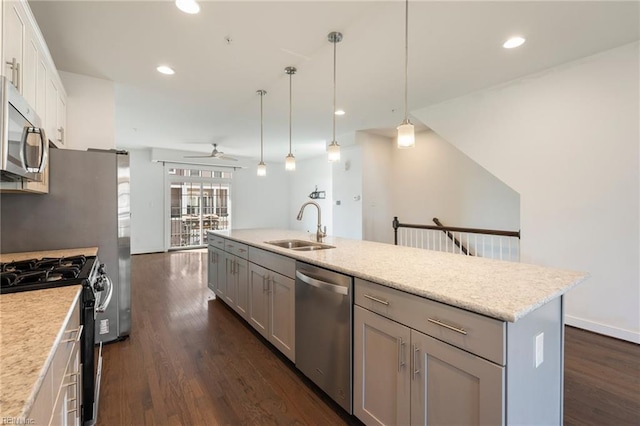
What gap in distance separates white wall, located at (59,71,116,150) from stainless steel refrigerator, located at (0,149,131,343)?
0.76 metres

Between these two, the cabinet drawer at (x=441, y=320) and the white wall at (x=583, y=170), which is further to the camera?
the white wall at (x=583, y=170)

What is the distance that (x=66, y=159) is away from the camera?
242 centimetres

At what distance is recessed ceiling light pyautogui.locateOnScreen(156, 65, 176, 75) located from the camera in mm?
2916

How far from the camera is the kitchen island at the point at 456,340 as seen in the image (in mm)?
1063

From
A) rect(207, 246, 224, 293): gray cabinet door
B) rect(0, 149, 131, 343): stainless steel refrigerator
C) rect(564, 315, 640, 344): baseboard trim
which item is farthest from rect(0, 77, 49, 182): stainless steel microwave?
rect(564, 315, 640, 344): baseboard trim

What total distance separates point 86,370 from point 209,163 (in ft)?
23.2

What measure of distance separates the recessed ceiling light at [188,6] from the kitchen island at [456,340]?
1964 mm

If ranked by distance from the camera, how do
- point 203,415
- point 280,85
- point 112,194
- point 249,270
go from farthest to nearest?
point 280,85 → point 249,270 → point 112,194 → point 203,415

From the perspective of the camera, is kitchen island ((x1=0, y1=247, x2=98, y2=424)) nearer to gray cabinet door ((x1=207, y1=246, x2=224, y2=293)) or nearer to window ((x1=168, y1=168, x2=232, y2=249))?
gray cabinet door ((x1=207, y1=246, x2=224, y2=293))

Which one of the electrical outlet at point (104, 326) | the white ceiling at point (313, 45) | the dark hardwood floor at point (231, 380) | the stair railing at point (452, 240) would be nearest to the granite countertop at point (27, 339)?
the dark hardwood floor at point (231, 380)

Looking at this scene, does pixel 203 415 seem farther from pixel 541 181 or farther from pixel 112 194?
pixel 541 181

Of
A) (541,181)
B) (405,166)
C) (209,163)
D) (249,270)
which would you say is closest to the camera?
(249,270)

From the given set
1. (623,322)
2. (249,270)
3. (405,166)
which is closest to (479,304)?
(249,270)

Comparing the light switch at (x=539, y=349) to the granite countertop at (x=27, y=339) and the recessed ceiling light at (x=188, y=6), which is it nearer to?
the granite countertop at (x=27, y=339)
